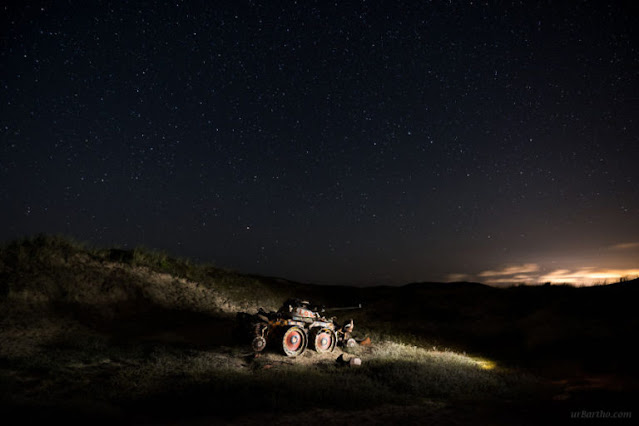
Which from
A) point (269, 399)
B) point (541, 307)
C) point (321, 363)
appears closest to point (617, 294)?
point (541, 307)

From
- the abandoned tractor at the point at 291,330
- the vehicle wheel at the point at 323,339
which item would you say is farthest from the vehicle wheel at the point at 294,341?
the vehicle wheel at the point at 323,339

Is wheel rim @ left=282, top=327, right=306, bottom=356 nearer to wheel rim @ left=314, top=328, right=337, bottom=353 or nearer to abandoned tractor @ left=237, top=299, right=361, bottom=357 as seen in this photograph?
abandoned tractor @ left=237, top=299, right=361, bottom=357

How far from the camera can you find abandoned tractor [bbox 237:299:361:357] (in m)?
15.6

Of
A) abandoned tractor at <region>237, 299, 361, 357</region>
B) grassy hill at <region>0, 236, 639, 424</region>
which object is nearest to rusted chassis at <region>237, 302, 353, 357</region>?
abandoned tractor at <region>237, 299, 361, 357</region>

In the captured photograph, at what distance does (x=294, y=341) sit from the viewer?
51.9ft

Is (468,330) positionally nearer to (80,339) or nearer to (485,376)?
(485,376)

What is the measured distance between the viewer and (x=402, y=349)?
18.7 metres

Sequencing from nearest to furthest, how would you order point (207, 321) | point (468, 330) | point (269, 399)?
point (269, 399), point (207, 321), point (468, 330)

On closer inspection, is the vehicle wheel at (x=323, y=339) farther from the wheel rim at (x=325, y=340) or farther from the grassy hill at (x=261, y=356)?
the grassy hill at (x=261, y=356)

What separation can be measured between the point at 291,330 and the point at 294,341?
1.57 feet

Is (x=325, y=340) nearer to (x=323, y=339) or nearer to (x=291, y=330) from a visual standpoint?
(x=323, y=339)

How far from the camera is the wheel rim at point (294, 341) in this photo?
51.2 feet

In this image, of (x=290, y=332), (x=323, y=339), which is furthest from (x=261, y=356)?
(x=323, y=339)

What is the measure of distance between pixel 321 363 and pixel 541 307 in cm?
1904
